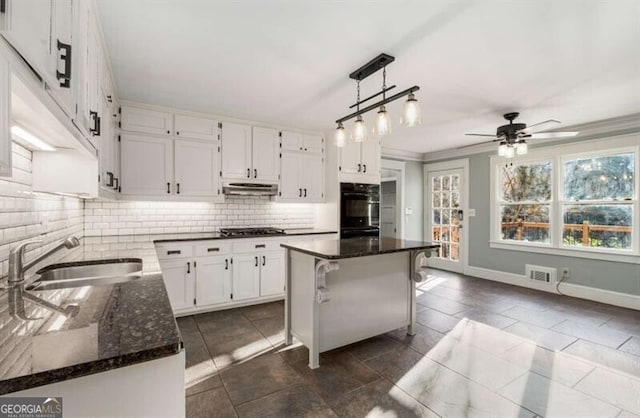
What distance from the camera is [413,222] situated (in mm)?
6324

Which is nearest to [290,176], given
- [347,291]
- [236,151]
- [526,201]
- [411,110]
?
[236,151]

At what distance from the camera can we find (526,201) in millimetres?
4887

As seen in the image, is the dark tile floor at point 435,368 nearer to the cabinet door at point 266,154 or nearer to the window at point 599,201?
the window at point 599,201

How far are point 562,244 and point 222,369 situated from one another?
16.2ft

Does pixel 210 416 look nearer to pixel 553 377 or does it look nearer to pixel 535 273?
pixel 553 377

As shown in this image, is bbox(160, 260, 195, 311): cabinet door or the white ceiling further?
bbox(160, 260, 195, 311): cabinet door

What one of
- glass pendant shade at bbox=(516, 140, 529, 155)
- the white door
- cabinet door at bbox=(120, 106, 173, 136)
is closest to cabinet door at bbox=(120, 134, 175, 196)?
cabinet door at bbox=(120, 106, 173, 136)

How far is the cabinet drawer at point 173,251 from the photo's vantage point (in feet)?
10.9

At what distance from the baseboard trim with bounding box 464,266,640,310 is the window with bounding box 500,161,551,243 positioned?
0.66 meters

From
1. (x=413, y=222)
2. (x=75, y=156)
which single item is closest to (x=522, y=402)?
(x=75, y=156)

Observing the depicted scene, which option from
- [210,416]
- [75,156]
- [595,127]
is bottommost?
[210,416]

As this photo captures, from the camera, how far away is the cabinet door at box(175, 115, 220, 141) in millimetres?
3635

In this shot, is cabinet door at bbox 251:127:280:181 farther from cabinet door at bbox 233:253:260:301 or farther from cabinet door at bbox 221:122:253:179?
cabinet door at bbox 233:253:260:301

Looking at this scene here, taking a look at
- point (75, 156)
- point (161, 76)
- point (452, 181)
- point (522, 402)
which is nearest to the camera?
point (75, 156)
